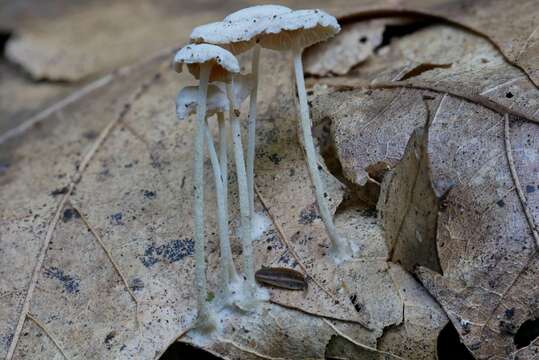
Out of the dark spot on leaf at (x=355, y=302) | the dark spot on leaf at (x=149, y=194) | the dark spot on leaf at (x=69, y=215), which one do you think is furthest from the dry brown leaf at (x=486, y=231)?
the dark spot on leaf at (x=69, y=215)

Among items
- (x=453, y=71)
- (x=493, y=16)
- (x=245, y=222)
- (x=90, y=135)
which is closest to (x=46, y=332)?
(x=245, y=222)

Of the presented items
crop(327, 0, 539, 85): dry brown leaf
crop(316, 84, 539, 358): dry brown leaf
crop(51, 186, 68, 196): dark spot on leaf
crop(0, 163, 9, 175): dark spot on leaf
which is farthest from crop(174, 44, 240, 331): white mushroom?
crop(0, 163, 9, 175): dark spot on leaf

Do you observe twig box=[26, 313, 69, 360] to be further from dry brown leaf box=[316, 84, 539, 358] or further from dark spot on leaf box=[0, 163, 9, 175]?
dry brown leaf box=[316, 84, 539, 358]

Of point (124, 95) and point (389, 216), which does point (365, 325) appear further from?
point (124, 95)

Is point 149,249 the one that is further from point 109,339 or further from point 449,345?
point 449,345

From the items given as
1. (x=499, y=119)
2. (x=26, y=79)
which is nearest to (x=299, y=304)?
(x=499, y=119)
